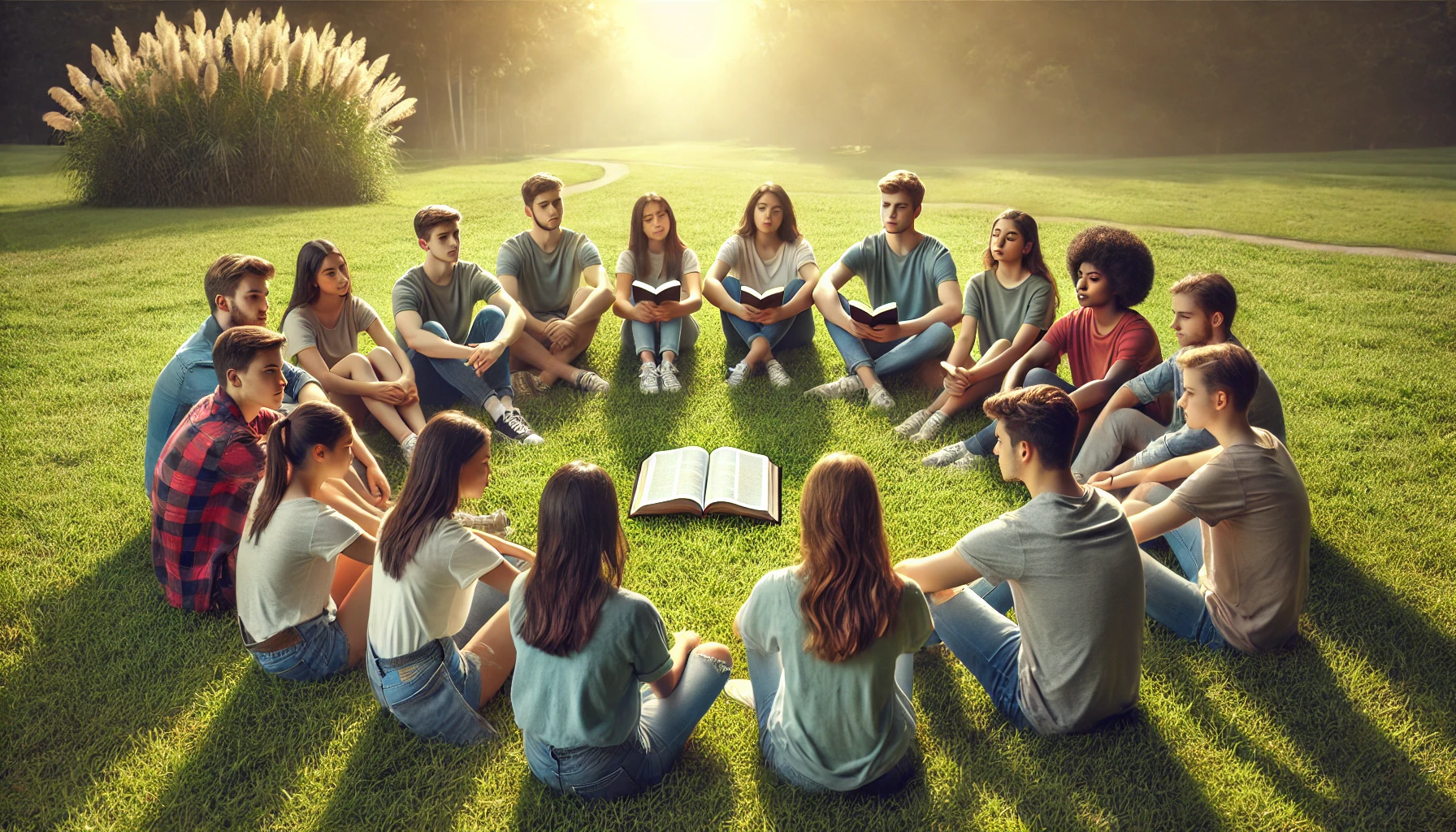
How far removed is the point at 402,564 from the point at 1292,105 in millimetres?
44391

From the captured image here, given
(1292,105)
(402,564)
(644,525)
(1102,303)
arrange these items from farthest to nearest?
(1292,105)
(1102,303)
(644,525)
(402,564)

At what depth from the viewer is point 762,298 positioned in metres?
6.73

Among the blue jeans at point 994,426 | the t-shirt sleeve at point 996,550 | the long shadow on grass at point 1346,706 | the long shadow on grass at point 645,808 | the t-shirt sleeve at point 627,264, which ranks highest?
the t-shirt sleeve at point 627,264

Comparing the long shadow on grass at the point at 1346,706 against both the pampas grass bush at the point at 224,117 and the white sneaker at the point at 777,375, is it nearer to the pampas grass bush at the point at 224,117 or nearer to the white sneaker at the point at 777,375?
the white sneaker at the point at 777,375

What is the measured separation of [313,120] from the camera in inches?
594

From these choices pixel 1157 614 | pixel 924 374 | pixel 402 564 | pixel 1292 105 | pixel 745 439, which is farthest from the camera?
pixel 1292 105

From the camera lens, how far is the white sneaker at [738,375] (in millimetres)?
6906

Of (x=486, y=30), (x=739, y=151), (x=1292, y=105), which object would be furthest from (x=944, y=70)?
(x=486, y=30)

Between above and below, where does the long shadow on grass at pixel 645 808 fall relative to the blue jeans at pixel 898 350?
below

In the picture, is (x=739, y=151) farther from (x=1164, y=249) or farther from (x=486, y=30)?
(x=1164, y=249)

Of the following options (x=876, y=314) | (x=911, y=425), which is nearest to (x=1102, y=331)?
(x=911, y=425)

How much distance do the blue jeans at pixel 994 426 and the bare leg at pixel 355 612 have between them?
3.55 metres

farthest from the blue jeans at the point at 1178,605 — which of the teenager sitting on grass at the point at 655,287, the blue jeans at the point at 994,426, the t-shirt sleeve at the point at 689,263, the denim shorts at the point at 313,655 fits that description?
the t-shirt sleeve at the point at 689,263

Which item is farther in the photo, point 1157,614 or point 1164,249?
point 1164,249
